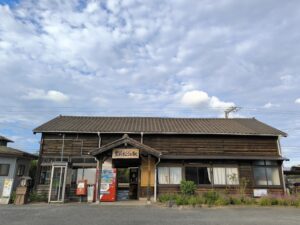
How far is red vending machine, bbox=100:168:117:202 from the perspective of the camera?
15.1 m

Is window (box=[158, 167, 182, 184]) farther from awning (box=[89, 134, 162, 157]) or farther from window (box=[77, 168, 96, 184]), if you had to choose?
window (box=[77, 168, 96, 184])

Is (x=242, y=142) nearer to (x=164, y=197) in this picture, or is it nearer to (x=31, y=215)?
(x=164, y=197)

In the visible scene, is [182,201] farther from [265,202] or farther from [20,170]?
[20,170]

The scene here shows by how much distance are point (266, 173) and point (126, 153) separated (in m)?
9.57

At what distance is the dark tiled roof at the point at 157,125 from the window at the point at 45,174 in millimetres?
2486

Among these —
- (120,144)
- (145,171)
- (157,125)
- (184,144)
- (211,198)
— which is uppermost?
(157,125)

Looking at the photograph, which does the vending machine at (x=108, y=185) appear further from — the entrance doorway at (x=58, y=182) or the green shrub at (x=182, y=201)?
the green shrub at (x=182, y=201)

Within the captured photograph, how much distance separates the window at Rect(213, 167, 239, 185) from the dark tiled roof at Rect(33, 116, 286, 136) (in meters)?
2.50

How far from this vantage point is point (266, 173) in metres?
17.5

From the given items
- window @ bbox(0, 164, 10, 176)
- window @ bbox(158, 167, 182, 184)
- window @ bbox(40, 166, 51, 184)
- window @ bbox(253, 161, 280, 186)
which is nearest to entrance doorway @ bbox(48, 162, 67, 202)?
window @ bbox(40, 166, 51, 184)

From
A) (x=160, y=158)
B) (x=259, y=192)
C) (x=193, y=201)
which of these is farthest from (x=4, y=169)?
(x=259, y=192)

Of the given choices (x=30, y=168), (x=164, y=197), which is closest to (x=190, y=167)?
(x=164, y=197)

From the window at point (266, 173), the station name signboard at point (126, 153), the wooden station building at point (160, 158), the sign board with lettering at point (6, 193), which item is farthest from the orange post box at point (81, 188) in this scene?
the window at point (266, 173)

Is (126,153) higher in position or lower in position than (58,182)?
higher
